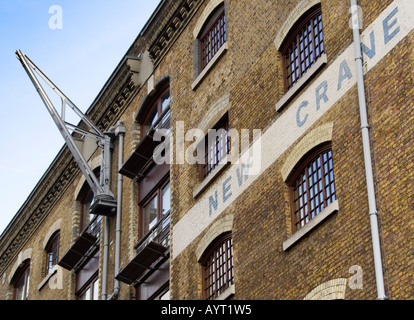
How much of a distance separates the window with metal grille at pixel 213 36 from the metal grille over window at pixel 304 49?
12.0 feet

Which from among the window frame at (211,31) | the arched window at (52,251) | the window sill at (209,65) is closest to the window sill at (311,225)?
the window sill at (209,65)

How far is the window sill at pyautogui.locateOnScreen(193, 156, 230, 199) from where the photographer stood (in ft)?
73.1

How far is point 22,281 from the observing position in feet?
127

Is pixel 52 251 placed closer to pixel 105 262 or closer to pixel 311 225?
pixel 105 262

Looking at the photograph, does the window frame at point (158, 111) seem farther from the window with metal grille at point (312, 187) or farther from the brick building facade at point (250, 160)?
the window with metal grille at point (312, 187)

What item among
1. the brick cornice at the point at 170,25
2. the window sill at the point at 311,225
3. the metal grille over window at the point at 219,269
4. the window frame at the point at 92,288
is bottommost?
the window sill at the point at 311,225

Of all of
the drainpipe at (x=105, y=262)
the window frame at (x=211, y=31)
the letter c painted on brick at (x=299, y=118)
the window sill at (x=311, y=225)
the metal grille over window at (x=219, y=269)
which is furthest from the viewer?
the drainpipe at (x=105, y=262)

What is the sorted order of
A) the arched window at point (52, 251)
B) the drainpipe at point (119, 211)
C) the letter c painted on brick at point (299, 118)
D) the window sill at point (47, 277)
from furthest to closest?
1. the arched window at point (52, 251)
2. the window sill at point (47, 277)
3. the drainpipe at point (119, 211)
4. the letter c painted on brick at point (299, 118)

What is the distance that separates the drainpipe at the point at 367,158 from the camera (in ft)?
51.7

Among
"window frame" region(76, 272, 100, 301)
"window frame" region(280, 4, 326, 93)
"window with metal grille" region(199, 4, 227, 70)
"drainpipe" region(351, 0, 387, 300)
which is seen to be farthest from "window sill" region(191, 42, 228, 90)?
"window frame" region(76, 272, 100, 301)

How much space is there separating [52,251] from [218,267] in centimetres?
1475

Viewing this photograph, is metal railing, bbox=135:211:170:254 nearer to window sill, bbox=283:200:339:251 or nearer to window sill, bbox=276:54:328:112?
window sill, bbox=276:54:328:112

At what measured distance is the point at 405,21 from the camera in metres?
17.1
